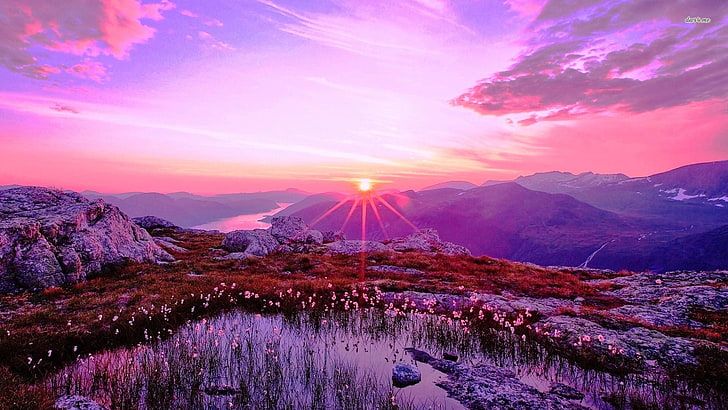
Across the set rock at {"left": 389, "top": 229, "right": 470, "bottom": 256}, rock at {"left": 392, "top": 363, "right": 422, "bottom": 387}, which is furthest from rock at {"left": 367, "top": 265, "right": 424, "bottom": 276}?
rock at {"left": 392, "top": 363, "right": 422, "bottom": 387}

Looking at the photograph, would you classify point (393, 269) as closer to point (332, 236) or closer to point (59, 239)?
point (59, 239)

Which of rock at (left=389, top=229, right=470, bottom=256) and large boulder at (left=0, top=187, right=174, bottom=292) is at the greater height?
large boulder at (left=0, top=187, right=174, bottom=292)

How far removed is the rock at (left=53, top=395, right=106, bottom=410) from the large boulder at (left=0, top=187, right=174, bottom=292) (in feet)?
56.0

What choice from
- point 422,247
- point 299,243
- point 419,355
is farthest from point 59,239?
point 422,247

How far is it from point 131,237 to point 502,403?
32.0 meters

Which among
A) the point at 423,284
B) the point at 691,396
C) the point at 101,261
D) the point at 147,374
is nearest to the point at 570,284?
the point at 423,284

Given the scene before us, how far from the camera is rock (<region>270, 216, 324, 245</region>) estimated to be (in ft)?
178

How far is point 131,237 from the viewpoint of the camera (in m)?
31.9

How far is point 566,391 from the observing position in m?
10.9

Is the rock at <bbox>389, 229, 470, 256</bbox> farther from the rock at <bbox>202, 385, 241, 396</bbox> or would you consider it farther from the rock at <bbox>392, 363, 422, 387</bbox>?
the rock at <bbox>202, 385, 241, 396</bbox>

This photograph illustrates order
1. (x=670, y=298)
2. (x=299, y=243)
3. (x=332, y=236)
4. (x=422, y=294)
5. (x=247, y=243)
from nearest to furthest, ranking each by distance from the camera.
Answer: (x=670, y=298)
(x=422, y=294)
(x=247, y=243)
(x=299, y=243)
(x=332, y=236)

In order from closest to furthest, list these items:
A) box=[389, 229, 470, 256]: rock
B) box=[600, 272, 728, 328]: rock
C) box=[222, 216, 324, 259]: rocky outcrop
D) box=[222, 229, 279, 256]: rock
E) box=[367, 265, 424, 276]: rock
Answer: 1. box=[600, 272, 728, 328]: rock
2. box=[367, 265, 424, 276]: rock
3. box=[222, 216, 324, 259]: rocky outcrop
4. box=[222, 229, 279, 256]: rock
5. box=[389, 229, 470, 256]: rock

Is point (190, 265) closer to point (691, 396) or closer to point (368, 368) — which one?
point (368, 368)

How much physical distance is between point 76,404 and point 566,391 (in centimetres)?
1280
